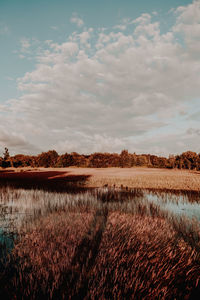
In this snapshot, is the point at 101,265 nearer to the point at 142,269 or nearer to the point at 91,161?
the point at 142,269

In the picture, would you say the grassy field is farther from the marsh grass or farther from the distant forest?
the distant forest

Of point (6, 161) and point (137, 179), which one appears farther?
point (6, 161)

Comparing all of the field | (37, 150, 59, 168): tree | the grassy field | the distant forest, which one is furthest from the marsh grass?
(37, 150, 59, 168): tree

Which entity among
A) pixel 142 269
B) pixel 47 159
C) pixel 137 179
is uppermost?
pixel 47 159

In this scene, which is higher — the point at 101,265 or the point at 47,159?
the point at 47,159

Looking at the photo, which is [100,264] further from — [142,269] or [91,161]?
[91,161]

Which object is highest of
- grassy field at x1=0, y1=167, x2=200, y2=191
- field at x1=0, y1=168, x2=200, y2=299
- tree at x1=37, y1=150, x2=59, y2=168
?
tree at x1=37, y1=150, x2=59, y2=168

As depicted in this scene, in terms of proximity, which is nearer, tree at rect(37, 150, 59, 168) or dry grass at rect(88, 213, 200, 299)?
dry grass at rect(88, 213, 200, 299)

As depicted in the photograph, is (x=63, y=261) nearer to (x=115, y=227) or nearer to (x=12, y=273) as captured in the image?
(x=12, y=273)

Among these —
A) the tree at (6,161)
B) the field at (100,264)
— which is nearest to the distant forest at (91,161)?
the tree at (6,161)

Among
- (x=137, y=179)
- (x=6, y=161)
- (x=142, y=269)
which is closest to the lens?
(x=142, y=269)

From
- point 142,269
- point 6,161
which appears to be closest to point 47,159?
point 6,161

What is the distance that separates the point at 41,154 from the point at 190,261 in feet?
434

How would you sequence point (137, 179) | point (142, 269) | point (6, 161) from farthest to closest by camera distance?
→ point (6, 161)
point (137, 179)
point (142, 269)
